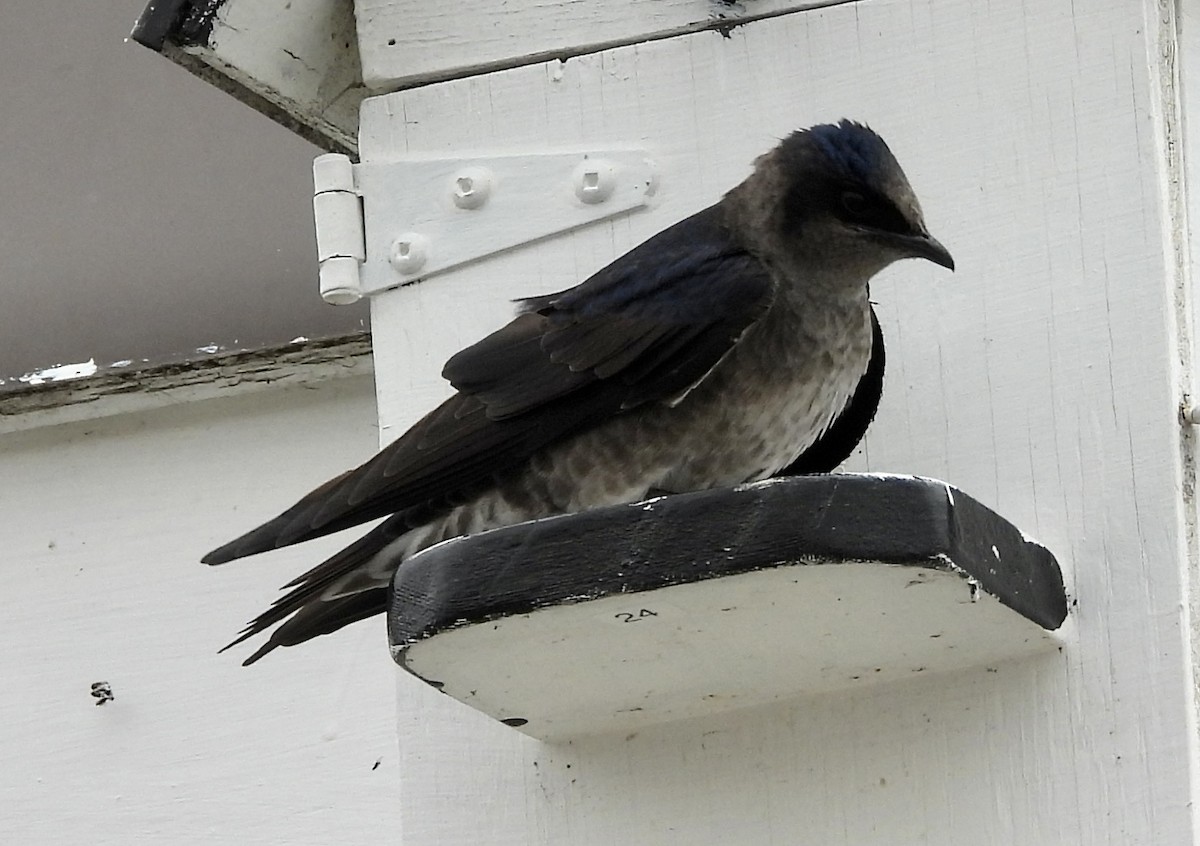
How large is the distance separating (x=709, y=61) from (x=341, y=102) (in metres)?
0.33

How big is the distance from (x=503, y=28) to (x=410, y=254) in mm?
193

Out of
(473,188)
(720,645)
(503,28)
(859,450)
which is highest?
(503,28)

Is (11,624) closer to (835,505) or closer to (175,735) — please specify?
(175,735)

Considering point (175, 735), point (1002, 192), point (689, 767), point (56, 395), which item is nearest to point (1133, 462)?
point (1002, 192)

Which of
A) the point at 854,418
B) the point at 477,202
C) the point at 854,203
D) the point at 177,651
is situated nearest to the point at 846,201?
the point at 854,203

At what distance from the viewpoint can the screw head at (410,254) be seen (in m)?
1.69

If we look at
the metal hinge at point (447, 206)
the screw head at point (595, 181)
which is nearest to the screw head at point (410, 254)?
the metal hinge at point (447, 206)

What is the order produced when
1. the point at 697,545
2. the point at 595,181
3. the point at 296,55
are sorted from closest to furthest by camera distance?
the point at 697,545, the point at 595,181, the point at 296,55

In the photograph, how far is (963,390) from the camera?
152 cm

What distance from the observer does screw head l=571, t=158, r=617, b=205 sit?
65.2 inches

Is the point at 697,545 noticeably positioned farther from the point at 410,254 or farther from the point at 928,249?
the point at 410,254

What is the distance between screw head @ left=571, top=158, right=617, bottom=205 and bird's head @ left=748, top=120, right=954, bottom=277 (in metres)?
0.13

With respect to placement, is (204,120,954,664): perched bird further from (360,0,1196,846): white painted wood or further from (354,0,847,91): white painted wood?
(354,0,847,91): white painted wood

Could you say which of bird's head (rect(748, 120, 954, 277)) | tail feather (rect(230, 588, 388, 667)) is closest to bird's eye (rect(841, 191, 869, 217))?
bird's head (rect(748, 120, 954, 277))
